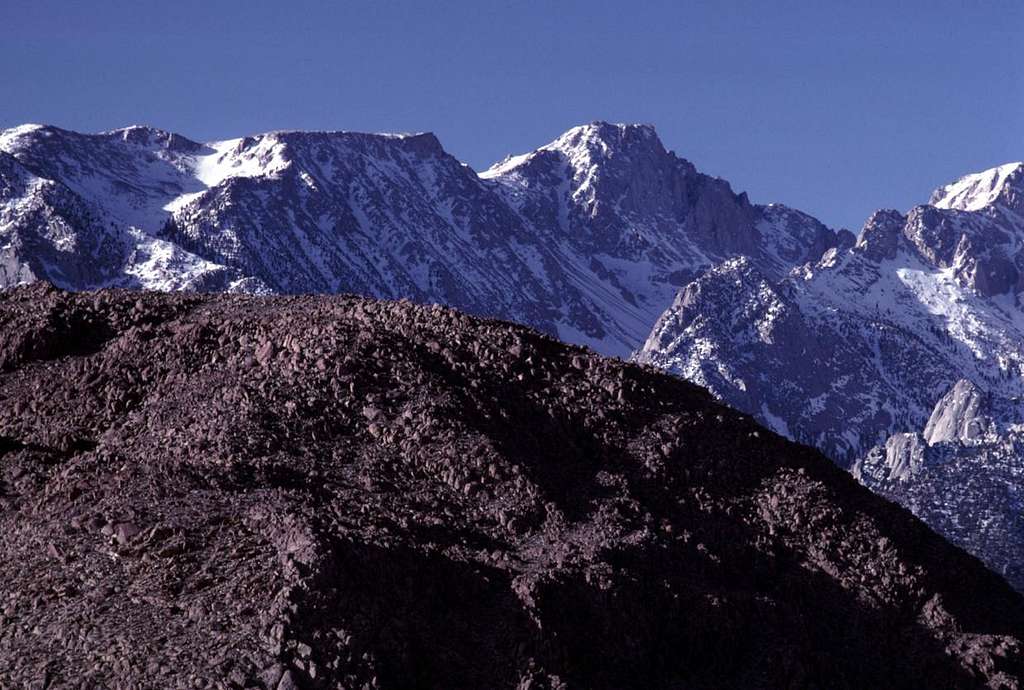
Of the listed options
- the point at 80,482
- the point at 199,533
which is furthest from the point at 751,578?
the point at 80,482

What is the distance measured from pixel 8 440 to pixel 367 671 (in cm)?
936

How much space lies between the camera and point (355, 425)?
26734 mm

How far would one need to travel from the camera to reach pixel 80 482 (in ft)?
81.4

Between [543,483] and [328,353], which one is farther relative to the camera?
[328,353]

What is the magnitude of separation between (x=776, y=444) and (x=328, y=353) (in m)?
7.65

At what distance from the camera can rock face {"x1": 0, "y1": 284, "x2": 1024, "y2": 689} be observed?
2131cm

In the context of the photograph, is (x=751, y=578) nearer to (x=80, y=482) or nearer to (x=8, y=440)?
(x=80, y=482)

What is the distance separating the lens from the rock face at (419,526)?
21.3 metres

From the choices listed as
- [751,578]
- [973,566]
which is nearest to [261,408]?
[751,578]

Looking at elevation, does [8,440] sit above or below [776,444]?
below

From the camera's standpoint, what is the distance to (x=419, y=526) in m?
24.0

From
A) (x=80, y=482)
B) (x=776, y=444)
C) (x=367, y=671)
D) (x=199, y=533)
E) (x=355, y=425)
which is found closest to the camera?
(x=367, y=671)

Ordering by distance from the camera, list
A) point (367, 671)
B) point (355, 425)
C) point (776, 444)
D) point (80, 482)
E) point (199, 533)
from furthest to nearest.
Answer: point (776, 444) → point (355, 425) → point (80, 482) → point (199, 533) → point (367, 671)

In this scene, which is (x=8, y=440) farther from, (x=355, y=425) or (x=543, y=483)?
(x=543, y=483)
